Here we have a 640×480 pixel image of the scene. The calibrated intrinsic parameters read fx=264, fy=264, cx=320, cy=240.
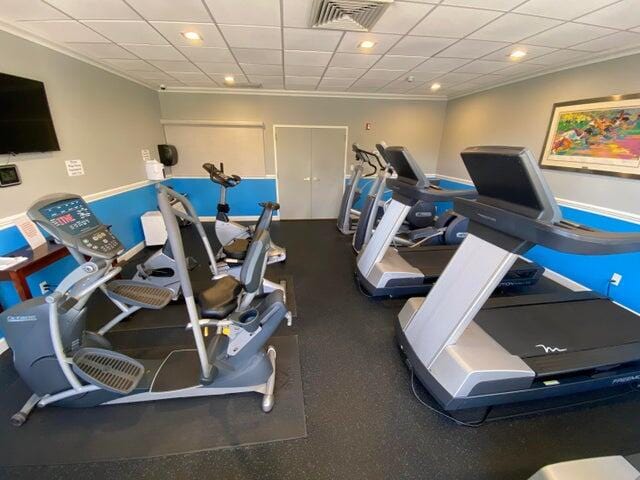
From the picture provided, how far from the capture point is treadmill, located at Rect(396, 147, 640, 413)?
1.18 m

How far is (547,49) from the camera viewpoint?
8.69 feet

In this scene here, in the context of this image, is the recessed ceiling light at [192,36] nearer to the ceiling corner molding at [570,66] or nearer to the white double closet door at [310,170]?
the white double closet door at [310,170]

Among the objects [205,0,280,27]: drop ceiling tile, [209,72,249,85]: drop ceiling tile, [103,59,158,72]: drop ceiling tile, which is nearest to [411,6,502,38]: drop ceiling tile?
[205,0,280,27]: drop ceiling tile

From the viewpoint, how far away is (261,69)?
3496 millimetres

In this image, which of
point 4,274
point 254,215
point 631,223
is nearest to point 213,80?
point 254,215

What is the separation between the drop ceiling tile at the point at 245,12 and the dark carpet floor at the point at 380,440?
260 cm

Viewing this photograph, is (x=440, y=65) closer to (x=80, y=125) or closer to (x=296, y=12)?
(x=296, y=12)

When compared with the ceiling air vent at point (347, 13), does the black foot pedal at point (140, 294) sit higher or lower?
lower

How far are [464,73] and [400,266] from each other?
9.44 feet

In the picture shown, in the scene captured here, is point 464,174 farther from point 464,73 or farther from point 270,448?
point 270,448

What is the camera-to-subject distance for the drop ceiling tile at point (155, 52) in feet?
8.86

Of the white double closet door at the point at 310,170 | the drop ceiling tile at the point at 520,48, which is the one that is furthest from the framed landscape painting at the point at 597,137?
the white double closet door at the point at 310,170

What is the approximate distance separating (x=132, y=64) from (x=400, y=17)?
3.22 metres

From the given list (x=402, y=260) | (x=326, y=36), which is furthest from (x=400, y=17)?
(x=402, y=260)
